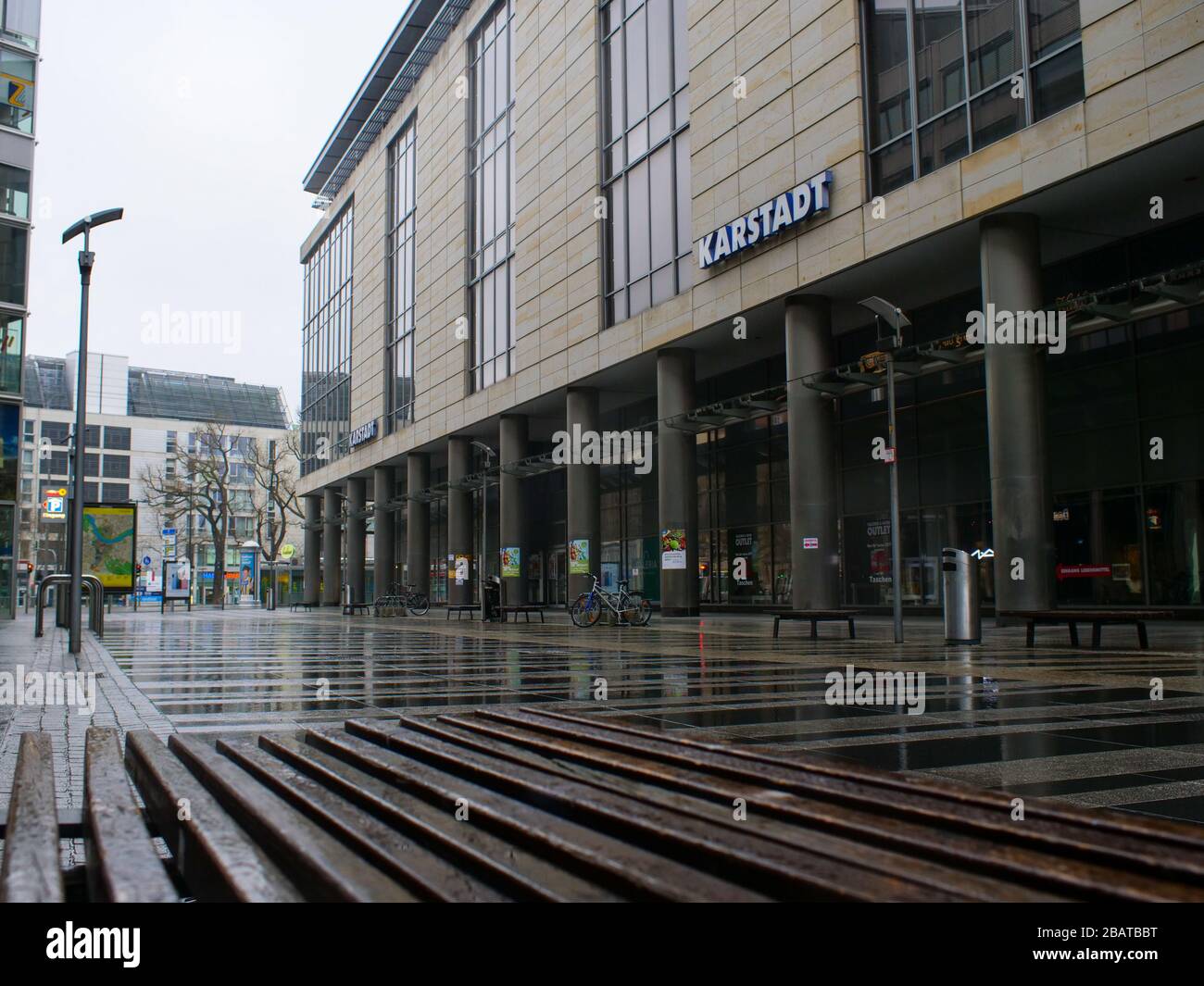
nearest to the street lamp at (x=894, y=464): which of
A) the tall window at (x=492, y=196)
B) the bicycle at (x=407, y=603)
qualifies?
the tall window at (x=492, y=196)

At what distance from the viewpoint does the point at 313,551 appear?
63469 mm

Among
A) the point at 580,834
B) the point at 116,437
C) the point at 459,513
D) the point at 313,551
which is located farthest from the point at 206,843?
the point at 116,437

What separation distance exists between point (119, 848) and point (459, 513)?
135 ft

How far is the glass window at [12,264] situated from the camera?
2700 centimetres

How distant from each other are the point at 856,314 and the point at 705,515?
31.5 ft

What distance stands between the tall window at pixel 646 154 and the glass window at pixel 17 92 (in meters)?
16.3

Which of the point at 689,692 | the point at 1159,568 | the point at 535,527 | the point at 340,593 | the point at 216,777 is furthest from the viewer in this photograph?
the point at 340,593

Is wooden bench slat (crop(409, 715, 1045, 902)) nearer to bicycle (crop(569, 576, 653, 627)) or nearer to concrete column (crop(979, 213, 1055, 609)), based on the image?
concrete column (crop(979, 213, 1055, 609))

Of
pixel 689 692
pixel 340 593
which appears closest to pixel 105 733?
pixel 689 692

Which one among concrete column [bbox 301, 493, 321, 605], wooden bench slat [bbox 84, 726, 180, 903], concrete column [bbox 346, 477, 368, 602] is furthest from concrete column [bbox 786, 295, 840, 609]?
concrete column [bbox 301, 493, 321, 605]

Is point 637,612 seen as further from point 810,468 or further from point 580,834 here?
point 580,834

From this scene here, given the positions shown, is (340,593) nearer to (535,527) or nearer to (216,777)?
(535,527)

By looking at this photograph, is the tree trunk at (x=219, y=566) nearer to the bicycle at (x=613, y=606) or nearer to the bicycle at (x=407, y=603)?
the bicycle at (x=407, y=603)
